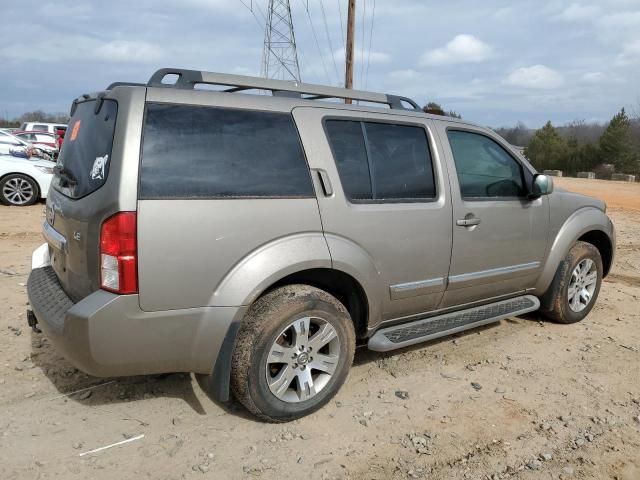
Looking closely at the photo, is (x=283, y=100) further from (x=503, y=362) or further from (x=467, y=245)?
(x=503, y=362)

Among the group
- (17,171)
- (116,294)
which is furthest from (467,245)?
(17,171)

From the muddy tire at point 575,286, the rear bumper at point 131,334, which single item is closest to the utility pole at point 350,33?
the muddy tire at point 575,286

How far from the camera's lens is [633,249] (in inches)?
336

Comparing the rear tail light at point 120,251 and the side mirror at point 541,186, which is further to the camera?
the side mirror at point 541,186

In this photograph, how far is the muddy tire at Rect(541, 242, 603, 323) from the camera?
15.0 feet

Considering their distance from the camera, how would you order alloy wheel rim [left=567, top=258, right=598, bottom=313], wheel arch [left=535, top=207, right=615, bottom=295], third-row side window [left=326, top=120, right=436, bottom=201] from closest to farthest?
third-row side window [left=326, top=120, right=436, bottom=201] < wheel arch [left=535, top=207, right=615, bottom=295] < alloy wheel rim [left=567, top=258, right=598, bottom=313]

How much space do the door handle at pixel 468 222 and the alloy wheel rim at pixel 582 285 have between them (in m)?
1.48

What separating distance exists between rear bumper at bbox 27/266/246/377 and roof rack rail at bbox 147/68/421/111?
1.22 m

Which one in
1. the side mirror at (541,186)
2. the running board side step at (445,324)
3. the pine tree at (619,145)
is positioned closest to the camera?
the running board side step at (445,324)

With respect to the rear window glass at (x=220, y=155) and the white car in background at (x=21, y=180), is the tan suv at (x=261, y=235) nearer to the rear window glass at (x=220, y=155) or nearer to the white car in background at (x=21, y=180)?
the rear window glass at (x=220, y=155)

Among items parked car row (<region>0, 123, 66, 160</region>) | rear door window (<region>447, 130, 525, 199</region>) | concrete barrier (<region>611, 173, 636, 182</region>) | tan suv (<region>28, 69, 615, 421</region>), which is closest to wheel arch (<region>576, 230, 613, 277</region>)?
rear door window (<region>447, 130, 525, 199</region>)

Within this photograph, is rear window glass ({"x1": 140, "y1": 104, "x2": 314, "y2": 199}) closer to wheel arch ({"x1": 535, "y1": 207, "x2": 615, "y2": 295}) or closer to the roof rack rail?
the roof rack rail

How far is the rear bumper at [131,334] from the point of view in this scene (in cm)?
250

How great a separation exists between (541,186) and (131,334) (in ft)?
10.4
